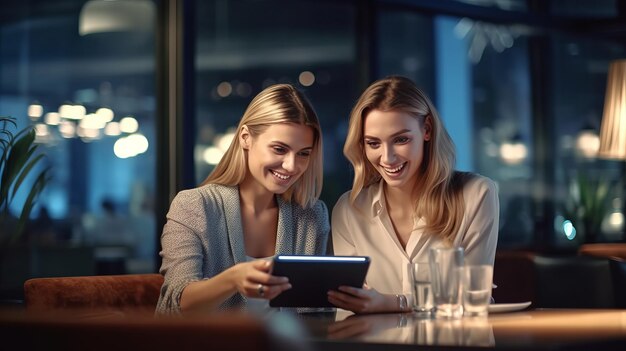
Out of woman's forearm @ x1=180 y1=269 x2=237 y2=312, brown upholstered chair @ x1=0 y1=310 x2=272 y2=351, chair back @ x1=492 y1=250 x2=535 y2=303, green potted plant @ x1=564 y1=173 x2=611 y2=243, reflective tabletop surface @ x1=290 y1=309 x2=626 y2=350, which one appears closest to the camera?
brown upholstered chair @ x1=0 y1=310 x2=272 y2=351

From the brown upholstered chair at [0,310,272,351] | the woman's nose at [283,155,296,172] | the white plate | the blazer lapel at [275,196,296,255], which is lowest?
the white plate

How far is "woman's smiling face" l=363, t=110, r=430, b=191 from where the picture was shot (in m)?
2.89

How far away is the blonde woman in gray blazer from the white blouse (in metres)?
0.10

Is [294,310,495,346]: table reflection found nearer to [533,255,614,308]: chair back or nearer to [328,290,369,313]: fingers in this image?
[328,290,369,313]: fingers

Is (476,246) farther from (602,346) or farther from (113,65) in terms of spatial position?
(113,65)

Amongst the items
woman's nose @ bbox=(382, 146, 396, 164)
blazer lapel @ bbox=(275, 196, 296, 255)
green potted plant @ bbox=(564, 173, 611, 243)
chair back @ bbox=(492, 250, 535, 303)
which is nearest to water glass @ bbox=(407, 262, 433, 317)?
woman's nose @ bbox=(382, 146, 396, 164)

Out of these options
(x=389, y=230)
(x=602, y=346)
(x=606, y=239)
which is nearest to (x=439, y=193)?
(x=389, y=230)

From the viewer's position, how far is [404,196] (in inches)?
120

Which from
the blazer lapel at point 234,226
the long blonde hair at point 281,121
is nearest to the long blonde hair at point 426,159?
the long blonde hair at point 281,121

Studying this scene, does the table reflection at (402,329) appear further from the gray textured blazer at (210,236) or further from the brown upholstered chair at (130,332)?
the brown upholstered chair at (130,332)

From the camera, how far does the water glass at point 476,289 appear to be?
91.4 inches

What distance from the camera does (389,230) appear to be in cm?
299

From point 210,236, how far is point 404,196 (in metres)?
0.64

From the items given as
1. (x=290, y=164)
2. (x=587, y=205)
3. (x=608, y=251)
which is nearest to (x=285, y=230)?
(x=290, y=164)
